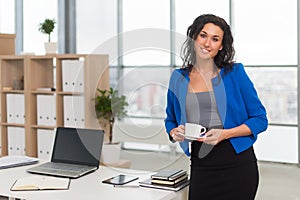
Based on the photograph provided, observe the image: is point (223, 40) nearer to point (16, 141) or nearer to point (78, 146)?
point (78, 146)

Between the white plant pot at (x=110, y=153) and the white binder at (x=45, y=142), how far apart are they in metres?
0.73

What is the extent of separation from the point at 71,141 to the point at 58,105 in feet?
7.04

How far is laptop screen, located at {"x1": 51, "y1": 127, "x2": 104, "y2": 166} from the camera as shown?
2676 millimetres

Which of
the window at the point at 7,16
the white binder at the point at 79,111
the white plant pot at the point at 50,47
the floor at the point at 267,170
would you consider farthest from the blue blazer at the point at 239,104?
the window at the point at 7,16

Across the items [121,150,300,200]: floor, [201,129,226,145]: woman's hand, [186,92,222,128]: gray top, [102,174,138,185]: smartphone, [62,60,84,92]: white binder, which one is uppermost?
[62,60,84,92]: white binder

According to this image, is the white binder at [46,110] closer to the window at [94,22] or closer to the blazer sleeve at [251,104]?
the window at [94,22]

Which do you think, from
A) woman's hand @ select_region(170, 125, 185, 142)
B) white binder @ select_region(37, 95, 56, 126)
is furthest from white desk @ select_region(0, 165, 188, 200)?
white binder @ select_region(37, 95, 56, 126)

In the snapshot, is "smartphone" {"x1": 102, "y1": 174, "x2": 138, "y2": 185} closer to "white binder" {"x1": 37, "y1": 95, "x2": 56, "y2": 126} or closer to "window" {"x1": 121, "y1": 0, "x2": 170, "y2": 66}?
"white binder" {"x1": 37, "y1": 95, "x2": 56, "y2": 126}

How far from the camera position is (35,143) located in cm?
511

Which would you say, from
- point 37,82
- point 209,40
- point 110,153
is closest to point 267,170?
point 110,153

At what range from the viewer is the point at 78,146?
2.73 m

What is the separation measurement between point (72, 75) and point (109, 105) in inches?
21.0

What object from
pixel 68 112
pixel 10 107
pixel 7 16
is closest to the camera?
pixel 68 112

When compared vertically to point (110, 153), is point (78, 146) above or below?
above
